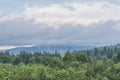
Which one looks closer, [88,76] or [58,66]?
[88,76]

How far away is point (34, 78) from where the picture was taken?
103750 millimetres

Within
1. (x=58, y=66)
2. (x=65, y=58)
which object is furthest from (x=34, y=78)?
(x=65, y=58)

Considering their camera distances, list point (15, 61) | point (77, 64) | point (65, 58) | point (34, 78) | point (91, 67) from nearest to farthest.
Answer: point (34, 78)
point (91, 67)
point (77, 64)
point (65, 58)
point (15, 61)

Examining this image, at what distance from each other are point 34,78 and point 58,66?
102 ft

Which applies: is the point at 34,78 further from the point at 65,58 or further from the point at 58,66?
the point at 65,58

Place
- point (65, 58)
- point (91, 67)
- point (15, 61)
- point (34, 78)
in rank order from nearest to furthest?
point (34, 78), point (91, 67), point (65, 58), point (15, 61)

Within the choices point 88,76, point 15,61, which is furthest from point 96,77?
point 15,61

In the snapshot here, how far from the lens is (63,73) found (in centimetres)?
10631

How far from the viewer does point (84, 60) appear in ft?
513

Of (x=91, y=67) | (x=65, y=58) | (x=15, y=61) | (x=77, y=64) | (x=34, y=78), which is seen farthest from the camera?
(x=15, y=61)

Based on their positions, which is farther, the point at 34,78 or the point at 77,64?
the point at 77,64

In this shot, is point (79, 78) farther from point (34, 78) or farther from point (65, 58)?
point (65, 58)

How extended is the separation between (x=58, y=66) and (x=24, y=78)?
30.3 meters

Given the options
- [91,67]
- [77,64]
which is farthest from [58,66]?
[91,67]
